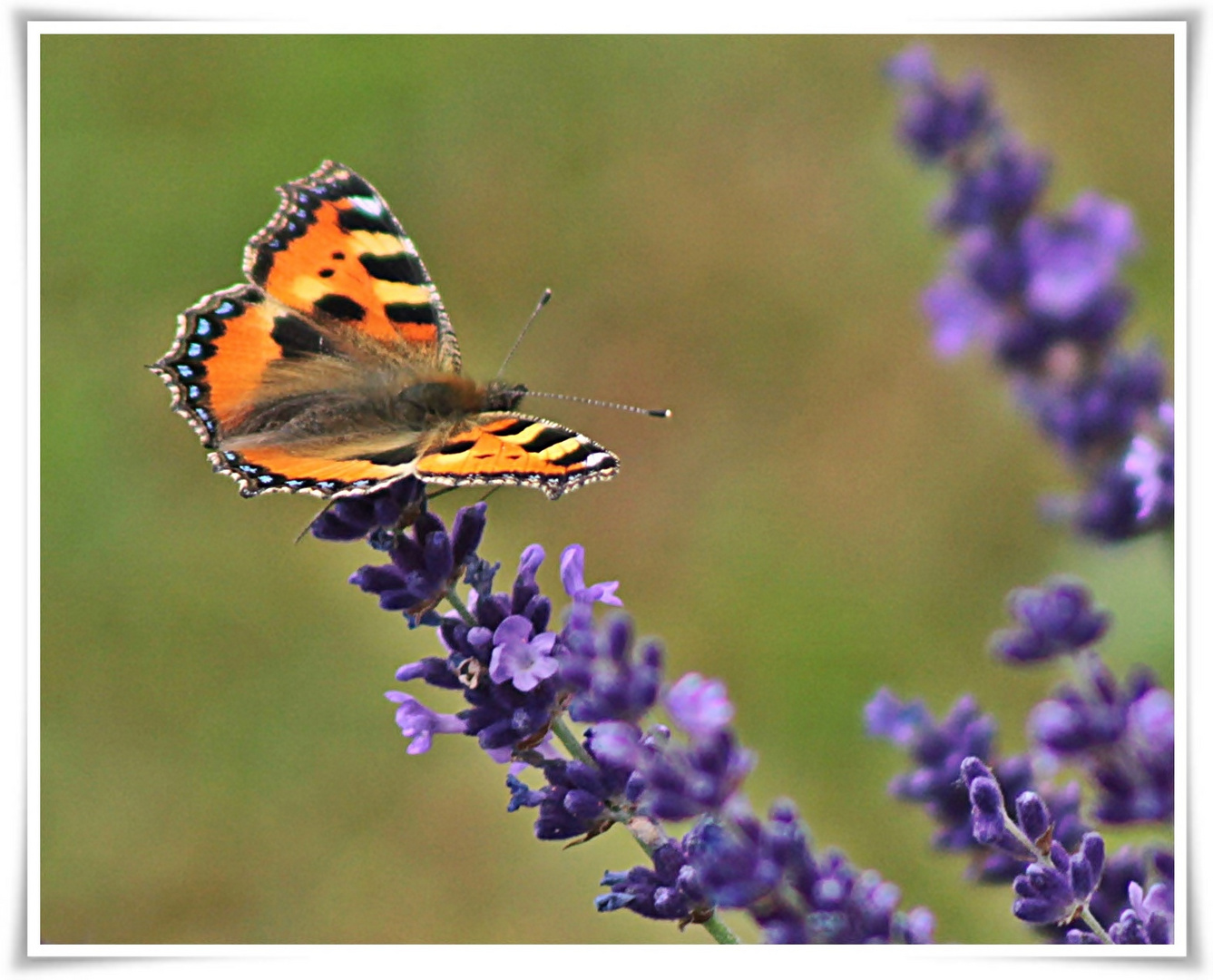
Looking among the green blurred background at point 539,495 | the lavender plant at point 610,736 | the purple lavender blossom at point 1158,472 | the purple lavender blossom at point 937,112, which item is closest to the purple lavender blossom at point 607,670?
the lavender plant at point 610,736

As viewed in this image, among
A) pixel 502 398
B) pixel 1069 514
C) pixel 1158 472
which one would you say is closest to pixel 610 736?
pixel 502 398

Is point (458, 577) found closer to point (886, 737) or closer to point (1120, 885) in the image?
point (886, 737)

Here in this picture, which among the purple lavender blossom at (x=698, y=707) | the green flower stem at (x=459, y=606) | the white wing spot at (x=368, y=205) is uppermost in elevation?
the white wing spot at (x=368, y=205)

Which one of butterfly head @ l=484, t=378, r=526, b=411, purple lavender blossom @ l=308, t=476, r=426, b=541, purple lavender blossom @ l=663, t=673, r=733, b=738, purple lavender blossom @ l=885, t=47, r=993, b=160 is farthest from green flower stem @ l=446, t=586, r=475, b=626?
purple lavender blossom @ l=885, t=47, r=993, b=160

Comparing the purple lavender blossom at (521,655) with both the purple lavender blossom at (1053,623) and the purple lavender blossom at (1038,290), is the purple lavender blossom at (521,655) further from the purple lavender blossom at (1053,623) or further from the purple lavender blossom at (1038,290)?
Answer: the purple lavender blossom at (1038,290)

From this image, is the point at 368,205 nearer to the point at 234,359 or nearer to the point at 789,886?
the point at 234,359
